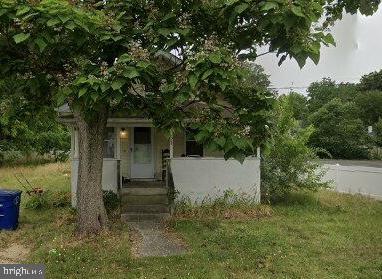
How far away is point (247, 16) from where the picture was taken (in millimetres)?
7023

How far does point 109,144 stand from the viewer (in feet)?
54.1

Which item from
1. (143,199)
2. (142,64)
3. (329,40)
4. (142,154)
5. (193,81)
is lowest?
(143,199)

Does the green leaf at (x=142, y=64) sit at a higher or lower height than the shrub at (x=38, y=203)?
higher

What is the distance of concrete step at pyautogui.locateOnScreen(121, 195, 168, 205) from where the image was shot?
14.0m

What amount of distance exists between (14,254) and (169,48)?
5.36 metres

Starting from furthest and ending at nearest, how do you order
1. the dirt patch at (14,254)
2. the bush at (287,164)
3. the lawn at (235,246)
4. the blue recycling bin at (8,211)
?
1. the bush at (287,164)
2. the blue recycling bin at (8,211)
3. the dirt patch at (14,254)
4. the lawn at (235,246)

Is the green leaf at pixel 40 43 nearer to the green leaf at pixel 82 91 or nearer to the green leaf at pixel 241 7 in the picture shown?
the green leaf at pixel 82 91

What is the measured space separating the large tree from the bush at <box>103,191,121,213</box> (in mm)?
4745

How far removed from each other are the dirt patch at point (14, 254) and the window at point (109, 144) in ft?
21.6

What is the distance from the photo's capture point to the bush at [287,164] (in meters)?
15.1

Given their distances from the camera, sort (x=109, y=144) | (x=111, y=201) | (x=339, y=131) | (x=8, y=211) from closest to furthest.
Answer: (x=8, y=211)
(x=111, y=201)
(x=109, y=144)
(x=339, y=131)

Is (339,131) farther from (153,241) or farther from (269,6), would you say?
(269,6)

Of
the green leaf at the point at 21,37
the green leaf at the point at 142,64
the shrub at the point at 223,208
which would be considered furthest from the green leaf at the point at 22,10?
the shrub at the point at 223,208

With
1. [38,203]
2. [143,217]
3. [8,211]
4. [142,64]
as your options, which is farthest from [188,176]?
[142,64]
